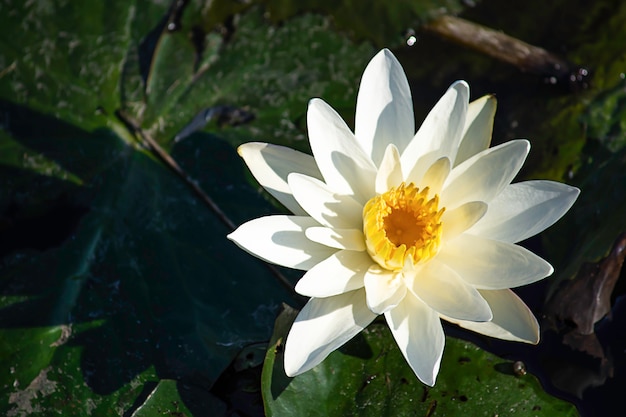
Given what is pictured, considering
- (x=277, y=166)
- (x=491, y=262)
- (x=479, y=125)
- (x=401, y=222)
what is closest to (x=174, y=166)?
(x=277, y=166)

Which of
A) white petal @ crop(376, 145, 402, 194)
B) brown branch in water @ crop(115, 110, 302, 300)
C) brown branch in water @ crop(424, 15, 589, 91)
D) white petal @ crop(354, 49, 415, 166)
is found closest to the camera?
white petal @ crop(376, 145, 402, 194)

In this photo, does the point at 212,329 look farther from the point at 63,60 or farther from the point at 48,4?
the point at 48,4

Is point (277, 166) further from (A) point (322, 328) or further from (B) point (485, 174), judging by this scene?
(B) point (485, 174)

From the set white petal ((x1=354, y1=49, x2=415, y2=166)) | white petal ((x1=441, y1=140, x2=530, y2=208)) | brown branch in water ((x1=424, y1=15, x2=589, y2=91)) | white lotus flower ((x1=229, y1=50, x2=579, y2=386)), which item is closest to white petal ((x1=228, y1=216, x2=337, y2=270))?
white lotus flower ((x1=229, y1=50, x2=579, y2=386))

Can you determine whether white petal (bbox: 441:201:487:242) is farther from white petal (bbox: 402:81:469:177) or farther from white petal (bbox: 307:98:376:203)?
white petal (bbox: 307:98:376:203)

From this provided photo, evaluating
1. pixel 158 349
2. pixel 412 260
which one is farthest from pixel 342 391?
pixel 158 349

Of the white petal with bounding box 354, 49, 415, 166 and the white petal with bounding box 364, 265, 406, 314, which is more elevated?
the white petal with bounding box 354, 49, 415, 166

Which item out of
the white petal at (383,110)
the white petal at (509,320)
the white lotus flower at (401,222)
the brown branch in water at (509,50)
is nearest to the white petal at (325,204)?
the white lotus flower at (401,222)
